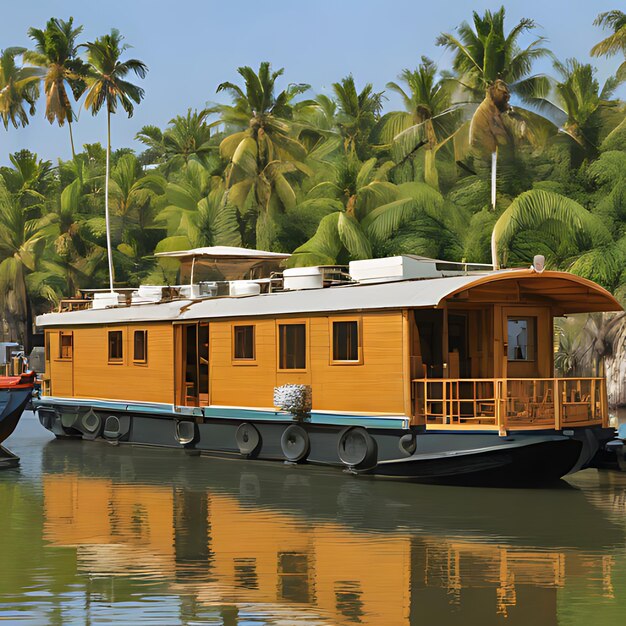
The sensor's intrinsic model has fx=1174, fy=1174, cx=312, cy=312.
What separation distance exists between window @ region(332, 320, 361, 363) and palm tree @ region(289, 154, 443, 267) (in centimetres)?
1721

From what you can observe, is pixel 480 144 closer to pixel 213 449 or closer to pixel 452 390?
pixel 213 449

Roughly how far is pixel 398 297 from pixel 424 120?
25.9 meters

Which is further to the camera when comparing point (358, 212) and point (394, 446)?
point (358, 212)

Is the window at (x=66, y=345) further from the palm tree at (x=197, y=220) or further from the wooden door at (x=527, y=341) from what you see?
the palm tree at (x=197, y=220)

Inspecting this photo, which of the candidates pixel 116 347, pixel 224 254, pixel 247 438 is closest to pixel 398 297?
pixel 247 438

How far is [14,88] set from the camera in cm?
5525

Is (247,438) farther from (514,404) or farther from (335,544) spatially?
(335,544)

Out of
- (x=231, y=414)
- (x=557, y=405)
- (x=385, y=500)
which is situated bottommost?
(x=385, y=500)

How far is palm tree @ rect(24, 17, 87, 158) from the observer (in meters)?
51.6

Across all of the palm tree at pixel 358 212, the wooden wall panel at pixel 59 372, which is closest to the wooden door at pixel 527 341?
the wooden wall panel at pixel 59 372

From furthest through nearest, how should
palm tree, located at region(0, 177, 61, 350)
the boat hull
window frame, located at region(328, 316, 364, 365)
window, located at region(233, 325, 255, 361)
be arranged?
palm tree, located at region(0, 177, 61, 350), window, located at region(233, 325, 255, 361), window frame, located at region(328, 316, 364, 365), the boat hull

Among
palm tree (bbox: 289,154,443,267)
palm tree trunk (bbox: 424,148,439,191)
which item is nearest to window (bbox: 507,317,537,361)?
palm tree (bbox: 289,154,443,267)

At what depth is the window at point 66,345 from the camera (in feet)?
88.5

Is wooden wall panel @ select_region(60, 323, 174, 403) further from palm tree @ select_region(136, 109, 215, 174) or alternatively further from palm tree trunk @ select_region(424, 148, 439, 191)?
palm tree @ select_region(136, 109, 215, 174)
